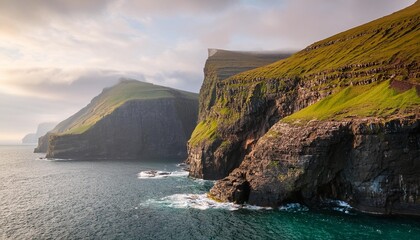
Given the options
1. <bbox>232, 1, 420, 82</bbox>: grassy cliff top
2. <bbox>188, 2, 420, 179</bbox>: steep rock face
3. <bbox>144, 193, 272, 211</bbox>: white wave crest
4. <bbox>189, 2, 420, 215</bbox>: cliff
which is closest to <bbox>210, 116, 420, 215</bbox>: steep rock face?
<bbox>189, 2, 420, 215</bbox>: cliff

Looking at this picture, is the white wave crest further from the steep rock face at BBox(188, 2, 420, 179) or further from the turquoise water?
the steep rock face at BBox(188, 2, 420, 179)

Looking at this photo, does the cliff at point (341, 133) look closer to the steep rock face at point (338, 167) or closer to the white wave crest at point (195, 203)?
the steep rock face at point (338, 167)

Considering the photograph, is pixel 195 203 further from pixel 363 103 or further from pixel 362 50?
pixel 362 50

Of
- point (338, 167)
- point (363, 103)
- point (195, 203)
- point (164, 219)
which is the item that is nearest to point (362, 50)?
point (363, 103)

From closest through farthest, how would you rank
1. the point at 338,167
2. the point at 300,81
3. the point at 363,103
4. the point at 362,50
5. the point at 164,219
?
the point at 164,219 < the point at 338,167 < the point at 363,103 < the point at 362,50 < the point at 300,81

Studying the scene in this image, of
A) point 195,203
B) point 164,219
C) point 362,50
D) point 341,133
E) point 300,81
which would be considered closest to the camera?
point 164,219

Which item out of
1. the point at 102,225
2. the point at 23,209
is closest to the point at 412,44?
the point at 102,225

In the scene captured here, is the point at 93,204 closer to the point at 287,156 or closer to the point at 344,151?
the point at 287,156

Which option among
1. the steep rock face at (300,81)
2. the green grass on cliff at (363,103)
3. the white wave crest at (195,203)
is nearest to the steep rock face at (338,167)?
the white wave crest at (195,203)
